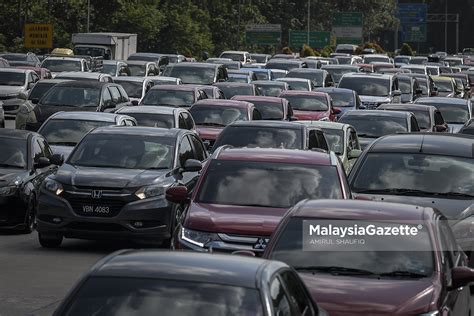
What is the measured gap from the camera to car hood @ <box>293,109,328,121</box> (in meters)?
37.7

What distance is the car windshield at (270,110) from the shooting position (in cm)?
3444

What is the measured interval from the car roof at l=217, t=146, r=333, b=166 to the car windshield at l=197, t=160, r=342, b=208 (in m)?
0.06

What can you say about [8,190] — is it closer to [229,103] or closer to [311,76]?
[229,103]

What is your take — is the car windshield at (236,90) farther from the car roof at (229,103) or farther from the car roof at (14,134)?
the car roof at (14,134)

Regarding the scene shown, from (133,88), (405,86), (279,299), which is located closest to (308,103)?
(133,88)

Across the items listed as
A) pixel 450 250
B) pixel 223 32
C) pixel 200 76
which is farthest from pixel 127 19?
pixel 450 250

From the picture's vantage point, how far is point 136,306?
7539 millimetres

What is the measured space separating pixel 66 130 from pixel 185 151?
5.16 meters

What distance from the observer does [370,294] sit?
34.0ft

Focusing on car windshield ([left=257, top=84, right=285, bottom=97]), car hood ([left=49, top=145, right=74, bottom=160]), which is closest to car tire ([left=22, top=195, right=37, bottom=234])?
car hood ([left=49, top=145, right=74, bottom=160])

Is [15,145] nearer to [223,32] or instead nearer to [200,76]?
[200,76]

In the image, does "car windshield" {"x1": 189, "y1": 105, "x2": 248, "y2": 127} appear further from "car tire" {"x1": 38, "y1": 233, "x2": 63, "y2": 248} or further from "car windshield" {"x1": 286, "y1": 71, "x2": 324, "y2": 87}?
"car windshield" {"x1": 286, "y1": 71, "x2": 324, "y2": 87}

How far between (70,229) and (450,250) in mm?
8055

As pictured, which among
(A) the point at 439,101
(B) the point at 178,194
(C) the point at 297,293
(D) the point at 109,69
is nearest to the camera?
(C) the point at 297,293
